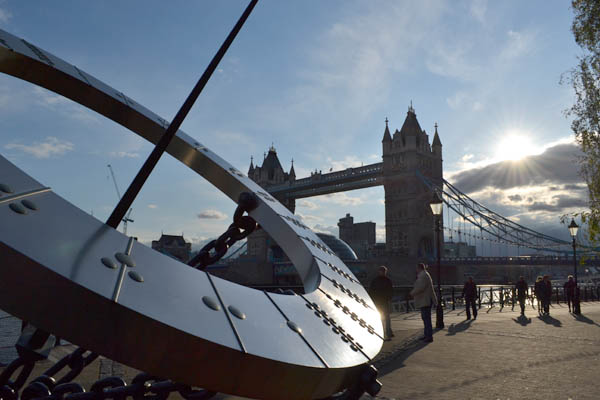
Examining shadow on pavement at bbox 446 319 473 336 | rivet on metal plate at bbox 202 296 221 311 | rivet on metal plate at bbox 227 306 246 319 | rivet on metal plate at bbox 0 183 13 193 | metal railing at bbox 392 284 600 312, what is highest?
rivet on metal plate at bbox 0 183 13 193

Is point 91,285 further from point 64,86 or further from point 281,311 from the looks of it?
point 64,86

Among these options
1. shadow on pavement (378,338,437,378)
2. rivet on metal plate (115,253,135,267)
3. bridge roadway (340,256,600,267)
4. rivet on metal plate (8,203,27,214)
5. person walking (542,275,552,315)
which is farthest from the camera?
bridge roadway (340,256,600,267)

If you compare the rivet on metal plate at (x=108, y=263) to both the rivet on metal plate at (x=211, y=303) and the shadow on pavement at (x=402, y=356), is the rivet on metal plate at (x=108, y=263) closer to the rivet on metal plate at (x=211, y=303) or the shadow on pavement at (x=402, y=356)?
the rivet on metal plate at (x=211, y=303)

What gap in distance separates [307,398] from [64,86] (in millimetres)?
2383

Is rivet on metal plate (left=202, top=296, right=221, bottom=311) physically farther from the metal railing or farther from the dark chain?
the metal railing

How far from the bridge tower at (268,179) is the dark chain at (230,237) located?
222 ft

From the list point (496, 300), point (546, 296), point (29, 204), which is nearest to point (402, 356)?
point (29, 204)

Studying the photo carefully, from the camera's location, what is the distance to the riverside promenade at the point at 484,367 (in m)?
3.87

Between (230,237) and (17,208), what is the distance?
1.34m

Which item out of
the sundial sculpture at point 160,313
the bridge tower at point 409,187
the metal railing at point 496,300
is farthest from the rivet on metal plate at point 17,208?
the bridge tower at point 409,187

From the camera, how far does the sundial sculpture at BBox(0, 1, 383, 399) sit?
106 cm

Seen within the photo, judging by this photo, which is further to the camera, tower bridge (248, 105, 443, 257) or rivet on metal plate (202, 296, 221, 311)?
tower bridge (248, 105, 443, 257)

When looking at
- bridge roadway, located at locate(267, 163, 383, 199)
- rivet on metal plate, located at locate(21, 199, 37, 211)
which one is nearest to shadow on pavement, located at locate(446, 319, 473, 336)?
rivet on metal plate, located at locate(21, 199, 37, 211)

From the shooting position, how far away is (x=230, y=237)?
2455mm
